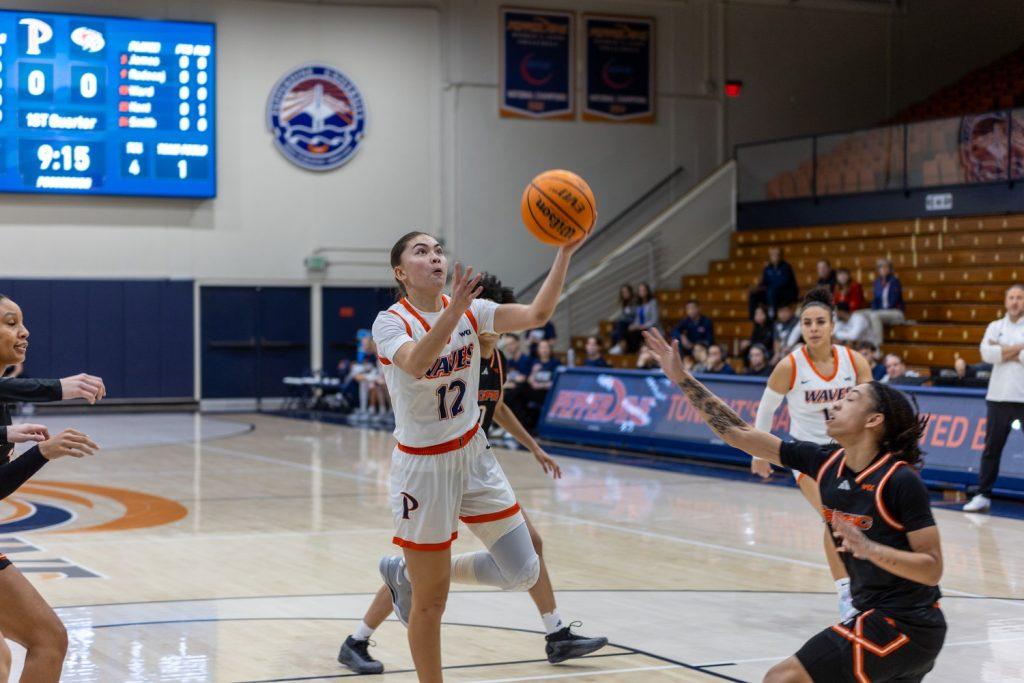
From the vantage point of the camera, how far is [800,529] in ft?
34.6

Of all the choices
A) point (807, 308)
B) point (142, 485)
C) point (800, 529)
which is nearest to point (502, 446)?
point (142, 485)

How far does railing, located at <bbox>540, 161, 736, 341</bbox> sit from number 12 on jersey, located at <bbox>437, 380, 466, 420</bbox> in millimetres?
20113

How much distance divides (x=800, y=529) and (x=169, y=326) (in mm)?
16276

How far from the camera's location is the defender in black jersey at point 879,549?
4051mm

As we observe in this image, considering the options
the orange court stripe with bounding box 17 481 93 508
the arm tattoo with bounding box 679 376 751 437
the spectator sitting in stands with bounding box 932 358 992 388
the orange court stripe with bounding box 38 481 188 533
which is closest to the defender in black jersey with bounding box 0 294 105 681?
the arm tattoo with bounding box 679 376 751 437

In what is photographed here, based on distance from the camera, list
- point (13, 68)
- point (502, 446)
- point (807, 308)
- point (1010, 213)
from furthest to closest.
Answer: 1. point (13, 68)
2. point (1010, 213)
3. point (502, 446)
4. point (807, 308)

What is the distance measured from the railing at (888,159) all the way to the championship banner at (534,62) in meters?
3.79

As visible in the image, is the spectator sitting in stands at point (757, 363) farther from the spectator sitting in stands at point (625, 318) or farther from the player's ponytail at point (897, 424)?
the player's ponytail at point (897, 424)

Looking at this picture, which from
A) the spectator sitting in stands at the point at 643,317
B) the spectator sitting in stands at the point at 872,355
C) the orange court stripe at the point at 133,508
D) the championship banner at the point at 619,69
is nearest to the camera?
the orange court stripe at the point at 133,508

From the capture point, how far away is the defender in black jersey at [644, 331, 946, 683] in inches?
159

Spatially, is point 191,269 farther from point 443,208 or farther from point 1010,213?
point 1010,213

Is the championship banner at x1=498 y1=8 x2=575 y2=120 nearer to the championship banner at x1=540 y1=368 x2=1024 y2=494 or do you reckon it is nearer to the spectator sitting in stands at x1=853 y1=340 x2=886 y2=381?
the championship banner at x1=540 y1=368 x2=1024 y2=494

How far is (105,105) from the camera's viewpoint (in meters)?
22.7

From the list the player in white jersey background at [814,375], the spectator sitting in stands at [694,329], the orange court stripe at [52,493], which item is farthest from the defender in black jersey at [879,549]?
the spectator sitting in stands at [694,329]
